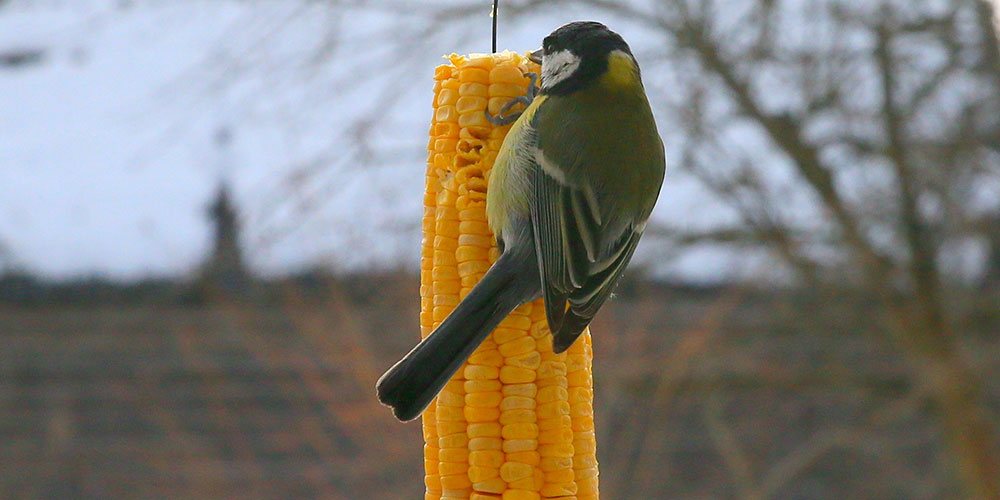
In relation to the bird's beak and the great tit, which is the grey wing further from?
the bird's beak

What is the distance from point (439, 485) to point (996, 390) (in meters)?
5.54

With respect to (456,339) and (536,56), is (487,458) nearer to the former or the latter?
(456,339)

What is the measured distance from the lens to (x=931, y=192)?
539 centimetres

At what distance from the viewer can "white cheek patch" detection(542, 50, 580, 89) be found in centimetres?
164

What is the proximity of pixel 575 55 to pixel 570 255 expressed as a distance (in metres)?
0.33

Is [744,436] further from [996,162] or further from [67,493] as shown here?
[67,493]

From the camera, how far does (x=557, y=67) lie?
1645 mm

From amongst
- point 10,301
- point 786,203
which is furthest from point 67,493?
point 786,203

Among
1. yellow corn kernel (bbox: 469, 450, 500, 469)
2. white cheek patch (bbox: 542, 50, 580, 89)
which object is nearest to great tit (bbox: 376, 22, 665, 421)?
white cheek patch (bbox: 542, 50, 580, 89)

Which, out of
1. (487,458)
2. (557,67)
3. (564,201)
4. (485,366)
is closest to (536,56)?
(557,67)

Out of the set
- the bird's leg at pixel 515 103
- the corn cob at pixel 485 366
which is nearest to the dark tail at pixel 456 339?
the corn cob at pixel 485 366

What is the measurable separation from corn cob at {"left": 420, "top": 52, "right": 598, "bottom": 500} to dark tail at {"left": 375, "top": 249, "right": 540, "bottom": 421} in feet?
0.39

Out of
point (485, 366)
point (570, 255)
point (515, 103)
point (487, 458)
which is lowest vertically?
point (487, 458)

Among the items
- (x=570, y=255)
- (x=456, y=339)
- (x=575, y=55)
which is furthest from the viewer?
(x=575, y=55)
